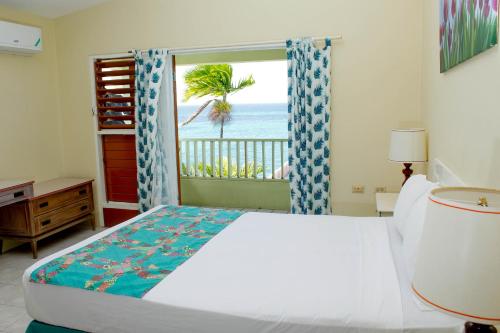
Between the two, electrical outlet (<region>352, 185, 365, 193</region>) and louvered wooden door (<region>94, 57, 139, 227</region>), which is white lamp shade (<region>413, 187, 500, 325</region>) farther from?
louvered wooden door (<region>94, 57, 139, 227</region>)

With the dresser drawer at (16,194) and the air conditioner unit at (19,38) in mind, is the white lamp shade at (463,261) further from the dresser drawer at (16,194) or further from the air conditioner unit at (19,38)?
the air conditioner unit at (19,38)

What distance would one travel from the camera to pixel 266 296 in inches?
72.5

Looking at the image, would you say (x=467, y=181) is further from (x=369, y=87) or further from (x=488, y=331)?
(x=369, y=87)

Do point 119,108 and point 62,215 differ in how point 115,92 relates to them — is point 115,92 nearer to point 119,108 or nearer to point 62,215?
point 119,108

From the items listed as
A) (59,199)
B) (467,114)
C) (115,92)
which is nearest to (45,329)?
(467,114)

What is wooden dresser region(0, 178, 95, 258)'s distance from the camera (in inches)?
163

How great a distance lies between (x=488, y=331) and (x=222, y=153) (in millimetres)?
5273

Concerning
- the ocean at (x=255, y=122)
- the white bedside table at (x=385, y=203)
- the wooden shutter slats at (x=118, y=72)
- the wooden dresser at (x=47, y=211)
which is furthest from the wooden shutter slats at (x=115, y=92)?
the ocean at (x=255, y=122)

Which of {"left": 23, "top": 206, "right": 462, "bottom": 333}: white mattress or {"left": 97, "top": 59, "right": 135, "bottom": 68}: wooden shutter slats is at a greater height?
{"left": 97, "top": 59, "right": 135, "bottom": 68}: wooden shutter slats

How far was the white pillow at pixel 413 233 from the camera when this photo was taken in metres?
1.93

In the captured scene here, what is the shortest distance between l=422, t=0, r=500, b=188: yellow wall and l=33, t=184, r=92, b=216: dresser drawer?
3773 millimetres

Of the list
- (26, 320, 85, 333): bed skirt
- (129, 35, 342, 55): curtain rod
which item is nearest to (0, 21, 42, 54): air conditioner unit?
(129, 35, 342, 55): curtain rod

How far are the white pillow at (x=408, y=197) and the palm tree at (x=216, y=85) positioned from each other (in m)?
4.79

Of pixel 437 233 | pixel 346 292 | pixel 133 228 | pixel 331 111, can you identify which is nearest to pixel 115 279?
pixel 133 228
